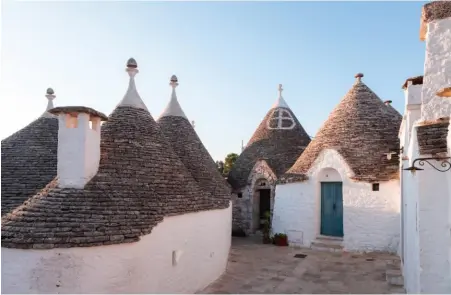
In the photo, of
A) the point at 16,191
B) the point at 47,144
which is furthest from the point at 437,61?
the point at 47,144

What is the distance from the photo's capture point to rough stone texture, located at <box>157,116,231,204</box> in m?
11.8

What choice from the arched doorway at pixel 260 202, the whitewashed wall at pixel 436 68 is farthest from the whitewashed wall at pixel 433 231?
the arched doorway at pixel 260 202

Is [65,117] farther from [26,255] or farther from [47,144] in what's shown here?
[47,144]

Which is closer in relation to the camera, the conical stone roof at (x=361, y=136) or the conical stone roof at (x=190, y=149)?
the conical stone roof at (x=190, y=149)

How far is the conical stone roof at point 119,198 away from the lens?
623 centimetres

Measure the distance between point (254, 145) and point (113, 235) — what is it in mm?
12566

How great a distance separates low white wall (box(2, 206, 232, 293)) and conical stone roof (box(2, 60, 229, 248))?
0.57 feet

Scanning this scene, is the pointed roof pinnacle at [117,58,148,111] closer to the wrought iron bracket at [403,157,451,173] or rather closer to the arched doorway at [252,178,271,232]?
the wrought iron bracket at [403,157,451,173]

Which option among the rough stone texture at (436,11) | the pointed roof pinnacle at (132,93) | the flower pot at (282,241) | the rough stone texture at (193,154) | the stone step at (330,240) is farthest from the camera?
the flower pot at (282,241)

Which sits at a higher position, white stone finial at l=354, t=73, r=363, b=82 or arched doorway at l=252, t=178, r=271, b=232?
white stone finial at l=354, t=73, r=363, b=82

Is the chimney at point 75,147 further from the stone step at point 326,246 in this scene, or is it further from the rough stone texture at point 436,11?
the stone step at point 326,246

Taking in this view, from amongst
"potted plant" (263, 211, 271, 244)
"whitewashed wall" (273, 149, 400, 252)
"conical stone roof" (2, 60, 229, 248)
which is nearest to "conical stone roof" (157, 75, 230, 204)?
"conical stone roof" (2, 60, 229, 248)

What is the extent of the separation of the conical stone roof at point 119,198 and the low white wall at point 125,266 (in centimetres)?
17

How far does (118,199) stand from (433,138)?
18.0ft
